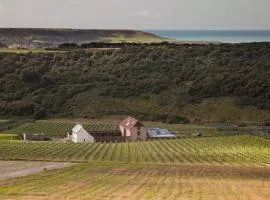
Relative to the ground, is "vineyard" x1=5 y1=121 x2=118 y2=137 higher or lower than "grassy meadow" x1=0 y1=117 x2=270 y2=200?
lower

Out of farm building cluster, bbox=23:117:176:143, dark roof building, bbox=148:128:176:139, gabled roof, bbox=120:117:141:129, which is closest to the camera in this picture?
farm building cluster, bbox=23:117:176:143

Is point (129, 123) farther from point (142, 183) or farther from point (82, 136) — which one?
point (142, 183)

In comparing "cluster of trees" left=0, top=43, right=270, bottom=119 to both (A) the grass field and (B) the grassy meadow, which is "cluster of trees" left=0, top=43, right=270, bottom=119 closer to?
(B) the grassy meadow

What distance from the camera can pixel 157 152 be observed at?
5375 cm

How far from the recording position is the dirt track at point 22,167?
118 feet

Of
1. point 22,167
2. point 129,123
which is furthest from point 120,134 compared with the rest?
point 22,167

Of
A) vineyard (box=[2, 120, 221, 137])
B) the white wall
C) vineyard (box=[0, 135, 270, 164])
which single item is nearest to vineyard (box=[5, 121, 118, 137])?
vineyard (box=[2, 120, 221, 137])

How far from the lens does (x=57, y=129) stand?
256 feet

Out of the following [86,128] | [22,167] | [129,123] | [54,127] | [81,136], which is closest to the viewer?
[22,167]

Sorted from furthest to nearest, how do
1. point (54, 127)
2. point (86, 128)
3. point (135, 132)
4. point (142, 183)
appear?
point (54, 127), point (86, 128), point (135, 132), point (142, 183)

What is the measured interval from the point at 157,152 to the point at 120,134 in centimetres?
2265

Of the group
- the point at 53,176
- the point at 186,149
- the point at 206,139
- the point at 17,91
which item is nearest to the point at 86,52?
the point at 17,91

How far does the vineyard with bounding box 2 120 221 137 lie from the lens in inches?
2942

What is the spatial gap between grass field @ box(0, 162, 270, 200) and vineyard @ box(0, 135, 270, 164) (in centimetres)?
657
